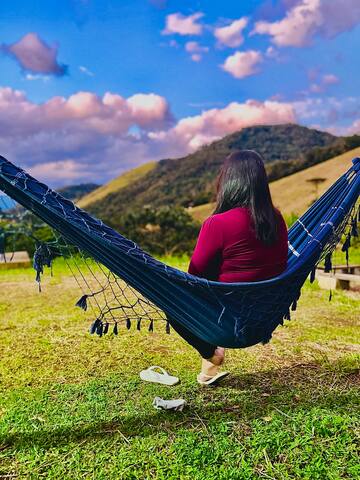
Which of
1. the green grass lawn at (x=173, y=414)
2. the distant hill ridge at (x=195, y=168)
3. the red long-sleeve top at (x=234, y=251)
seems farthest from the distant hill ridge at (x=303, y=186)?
the red long-sleeve top at (x=234, y=251)

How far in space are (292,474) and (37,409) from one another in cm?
110

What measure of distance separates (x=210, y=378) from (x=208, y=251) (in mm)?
738

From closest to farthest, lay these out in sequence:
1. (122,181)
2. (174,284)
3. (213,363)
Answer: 1. (174,284)
2. (213,363)
3. (122,181)

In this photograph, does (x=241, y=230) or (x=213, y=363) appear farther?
(x=213, y=363)

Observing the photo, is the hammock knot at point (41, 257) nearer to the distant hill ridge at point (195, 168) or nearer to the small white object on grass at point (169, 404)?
the small white object on grass at point (169, 404)

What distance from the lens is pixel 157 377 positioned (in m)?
2.42

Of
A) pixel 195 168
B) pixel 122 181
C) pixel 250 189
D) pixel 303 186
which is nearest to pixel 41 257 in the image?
pixel 250 189

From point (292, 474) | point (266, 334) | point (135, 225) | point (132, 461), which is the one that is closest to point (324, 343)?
point (266, 334)

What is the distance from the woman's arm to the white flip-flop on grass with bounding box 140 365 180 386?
675mm

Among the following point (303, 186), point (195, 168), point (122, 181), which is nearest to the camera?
point (303, 186)

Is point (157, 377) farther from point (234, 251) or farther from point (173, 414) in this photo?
point (234, 251)

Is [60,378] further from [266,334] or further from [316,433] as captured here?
[316,433]

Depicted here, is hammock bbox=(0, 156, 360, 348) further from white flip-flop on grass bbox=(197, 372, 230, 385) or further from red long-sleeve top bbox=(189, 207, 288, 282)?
white flip-flop on grass bbox=(197, 372, 230, 385)

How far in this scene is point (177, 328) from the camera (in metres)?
2.06
